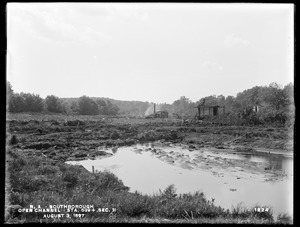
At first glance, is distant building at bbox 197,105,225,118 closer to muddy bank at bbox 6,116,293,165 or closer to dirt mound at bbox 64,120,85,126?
muddy bank at bbox 6,116,293,165

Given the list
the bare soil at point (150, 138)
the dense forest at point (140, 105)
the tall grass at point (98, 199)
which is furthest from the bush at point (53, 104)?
the tall grass at point (98, 199)

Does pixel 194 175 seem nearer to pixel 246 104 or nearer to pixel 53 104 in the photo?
pixel 246 104

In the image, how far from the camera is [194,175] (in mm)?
7414

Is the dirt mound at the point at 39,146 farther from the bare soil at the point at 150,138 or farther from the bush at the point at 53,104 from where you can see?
the bush at the point at 53,104

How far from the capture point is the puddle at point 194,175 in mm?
6023

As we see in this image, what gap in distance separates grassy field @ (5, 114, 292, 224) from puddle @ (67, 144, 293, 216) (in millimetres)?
534

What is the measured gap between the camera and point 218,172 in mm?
7648

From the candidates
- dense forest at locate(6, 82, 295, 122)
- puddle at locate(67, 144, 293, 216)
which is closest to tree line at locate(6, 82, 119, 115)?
dense forest at locate(6, 82, 295, 122)

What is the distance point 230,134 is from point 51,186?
5.93 meters

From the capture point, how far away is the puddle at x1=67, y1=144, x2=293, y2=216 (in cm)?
602

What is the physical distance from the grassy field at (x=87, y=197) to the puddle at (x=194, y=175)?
0.53 metres

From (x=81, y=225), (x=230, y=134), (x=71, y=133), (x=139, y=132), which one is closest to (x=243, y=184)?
(x=230, y=134)
